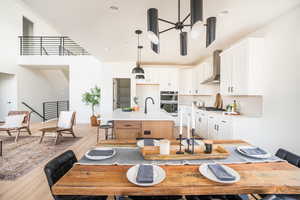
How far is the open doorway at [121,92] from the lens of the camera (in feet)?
19.9

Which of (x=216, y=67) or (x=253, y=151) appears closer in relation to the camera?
(x=253, y=151)

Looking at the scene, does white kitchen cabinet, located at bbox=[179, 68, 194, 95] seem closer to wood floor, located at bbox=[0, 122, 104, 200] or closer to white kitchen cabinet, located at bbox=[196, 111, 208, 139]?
white kitchen cabinet, located at bbox=[196, 111, 208, 139]

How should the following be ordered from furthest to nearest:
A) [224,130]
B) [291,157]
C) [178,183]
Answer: [224,130] < [291,157] < [178,183]

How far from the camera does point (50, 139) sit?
4.55 metres

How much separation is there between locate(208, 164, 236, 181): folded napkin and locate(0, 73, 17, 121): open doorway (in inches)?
327

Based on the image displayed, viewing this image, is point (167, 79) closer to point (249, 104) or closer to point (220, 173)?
point (249, 104)

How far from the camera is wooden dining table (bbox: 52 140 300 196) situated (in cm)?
91

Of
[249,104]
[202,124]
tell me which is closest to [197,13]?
[249,104]

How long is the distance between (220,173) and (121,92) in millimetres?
5413

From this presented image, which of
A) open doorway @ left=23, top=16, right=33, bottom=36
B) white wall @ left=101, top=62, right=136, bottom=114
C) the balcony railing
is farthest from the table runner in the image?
open doorway @ left=23, top=16, right=33, bottom=36

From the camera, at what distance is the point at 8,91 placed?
659cm

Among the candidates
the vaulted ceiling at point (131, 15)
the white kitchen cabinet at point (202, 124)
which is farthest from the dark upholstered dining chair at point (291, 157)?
the white kitchen cabinet at point (202, 124)

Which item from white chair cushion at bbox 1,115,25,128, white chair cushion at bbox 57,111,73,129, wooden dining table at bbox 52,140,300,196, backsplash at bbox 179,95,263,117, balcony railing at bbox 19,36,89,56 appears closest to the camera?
wooden dining table at bbox 52,140,300,196

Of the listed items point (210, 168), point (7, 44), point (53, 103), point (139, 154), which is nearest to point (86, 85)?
point (53, 103)
